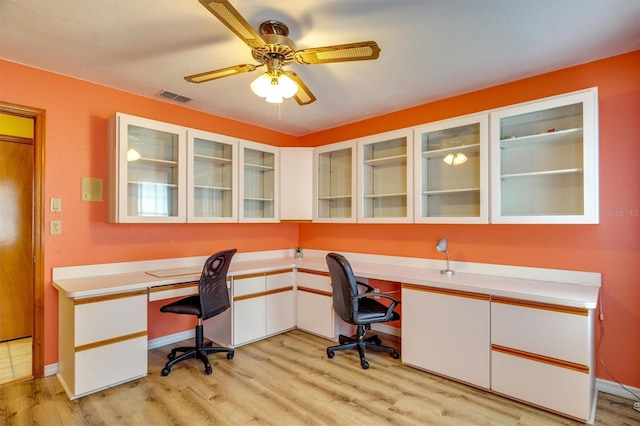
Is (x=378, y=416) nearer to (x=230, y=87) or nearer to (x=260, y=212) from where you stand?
(x=260, y=212)

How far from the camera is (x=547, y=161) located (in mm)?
2611

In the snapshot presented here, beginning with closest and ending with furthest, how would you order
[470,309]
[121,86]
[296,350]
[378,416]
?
1. [378,416]
2. [470,309]
3. [121,86]
4. [296,350]

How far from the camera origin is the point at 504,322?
7.74 ft

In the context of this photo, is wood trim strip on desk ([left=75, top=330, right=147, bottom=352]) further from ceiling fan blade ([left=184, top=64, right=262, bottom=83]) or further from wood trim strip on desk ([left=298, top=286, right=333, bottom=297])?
ceiling fan blade ([left=184, top=64, right=262, bottom=83])

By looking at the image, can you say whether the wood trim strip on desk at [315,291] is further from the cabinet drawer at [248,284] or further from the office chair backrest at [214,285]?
the office chair backrest at [214,285]

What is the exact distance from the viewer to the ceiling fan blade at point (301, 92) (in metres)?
2.18

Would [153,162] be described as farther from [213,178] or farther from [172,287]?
[172,287]

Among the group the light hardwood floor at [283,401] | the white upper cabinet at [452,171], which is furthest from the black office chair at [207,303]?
the white upper cabinet at [452,171]

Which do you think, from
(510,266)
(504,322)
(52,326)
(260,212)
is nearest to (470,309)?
(504,322)

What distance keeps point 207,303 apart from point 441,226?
91.4 inches

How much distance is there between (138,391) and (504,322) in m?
2.75

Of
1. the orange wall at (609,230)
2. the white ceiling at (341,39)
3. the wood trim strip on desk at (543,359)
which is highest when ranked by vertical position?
the white ceiling at (341,39)

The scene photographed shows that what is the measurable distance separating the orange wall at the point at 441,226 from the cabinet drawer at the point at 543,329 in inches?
24.0

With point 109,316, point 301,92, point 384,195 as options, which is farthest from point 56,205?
point 384,195
